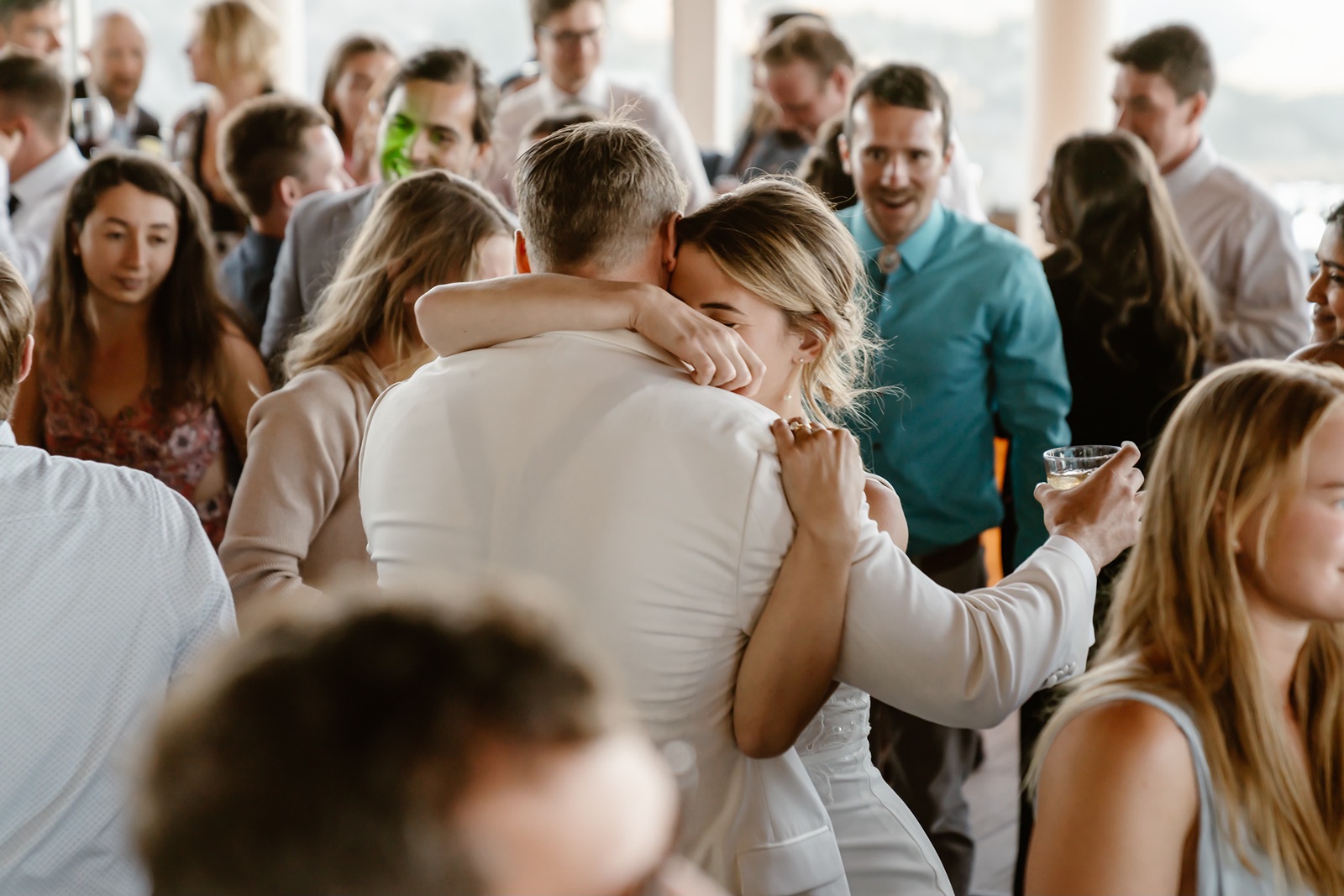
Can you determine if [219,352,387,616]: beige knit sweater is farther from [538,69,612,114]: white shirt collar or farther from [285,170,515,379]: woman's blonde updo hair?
[538,69,612,114]: white shirt collar

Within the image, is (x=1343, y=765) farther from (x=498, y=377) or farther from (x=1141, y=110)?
(x=1141, y=110)

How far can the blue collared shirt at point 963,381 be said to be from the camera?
2.74 m

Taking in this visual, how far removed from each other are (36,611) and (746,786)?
2.38 feet

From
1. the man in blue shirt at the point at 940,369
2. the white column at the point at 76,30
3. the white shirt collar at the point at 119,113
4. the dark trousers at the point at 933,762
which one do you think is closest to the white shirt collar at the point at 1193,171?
the man in blue shirt at the point at 940,369

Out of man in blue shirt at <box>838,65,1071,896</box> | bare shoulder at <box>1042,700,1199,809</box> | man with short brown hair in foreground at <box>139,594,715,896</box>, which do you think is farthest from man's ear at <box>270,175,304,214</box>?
man with short brown hair in foreground at <box>139,594,715,896</box>

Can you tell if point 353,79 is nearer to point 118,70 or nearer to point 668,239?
point 118,70

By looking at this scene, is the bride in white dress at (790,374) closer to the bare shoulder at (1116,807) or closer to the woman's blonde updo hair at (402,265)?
the bare shoulder at (1116,807)

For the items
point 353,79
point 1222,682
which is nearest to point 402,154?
point 353,79

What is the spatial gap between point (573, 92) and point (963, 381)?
2.32 metres

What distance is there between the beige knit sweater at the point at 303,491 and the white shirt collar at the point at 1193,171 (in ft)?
7.80

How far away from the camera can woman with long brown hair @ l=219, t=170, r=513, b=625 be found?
6.17 feet

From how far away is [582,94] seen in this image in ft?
15.2

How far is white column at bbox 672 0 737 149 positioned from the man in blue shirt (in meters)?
4.76

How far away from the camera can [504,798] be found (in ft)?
1.49
